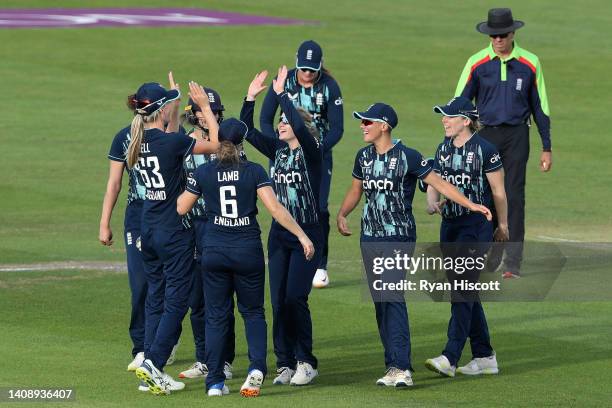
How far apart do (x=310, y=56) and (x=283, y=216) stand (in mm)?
3745

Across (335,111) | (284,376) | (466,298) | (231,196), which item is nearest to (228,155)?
(231,196)

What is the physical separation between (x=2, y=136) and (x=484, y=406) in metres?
16.0

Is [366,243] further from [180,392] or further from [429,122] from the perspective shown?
[429,122]

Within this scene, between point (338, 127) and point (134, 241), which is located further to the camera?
point (338, 127)

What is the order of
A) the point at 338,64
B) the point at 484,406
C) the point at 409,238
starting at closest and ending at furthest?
the point at 484,406
the point at 409,238
the point at 338,64

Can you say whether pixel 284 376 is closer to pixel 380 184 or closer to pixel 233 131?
pixel 380 184

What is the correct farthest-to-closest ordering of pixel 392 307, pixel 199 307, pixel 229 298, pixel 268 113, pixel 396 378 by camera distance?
pixel 268 113 < pixel 199 307 < pixel 392 307 < pixel 396 378 < pixel 229 298

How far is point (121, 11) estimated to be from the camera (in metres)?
41.9

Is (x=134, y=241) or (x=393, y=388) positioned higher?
(x=134, y=241)

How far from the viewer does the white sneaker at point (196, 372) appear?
12367 mm

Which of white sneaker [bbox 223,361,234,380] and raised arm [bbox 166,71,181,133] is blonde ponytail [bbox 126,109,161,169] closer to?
raised arm [bbox 166,71,181,133]

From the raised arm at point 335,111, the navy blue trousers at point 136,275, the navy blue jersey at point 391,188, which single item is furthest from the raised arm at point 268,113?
the navy blue jersey at point 391,188

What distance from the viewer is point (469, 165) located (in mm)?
12867

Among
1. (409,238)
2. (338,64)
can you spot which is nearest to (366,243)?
(409,238)
